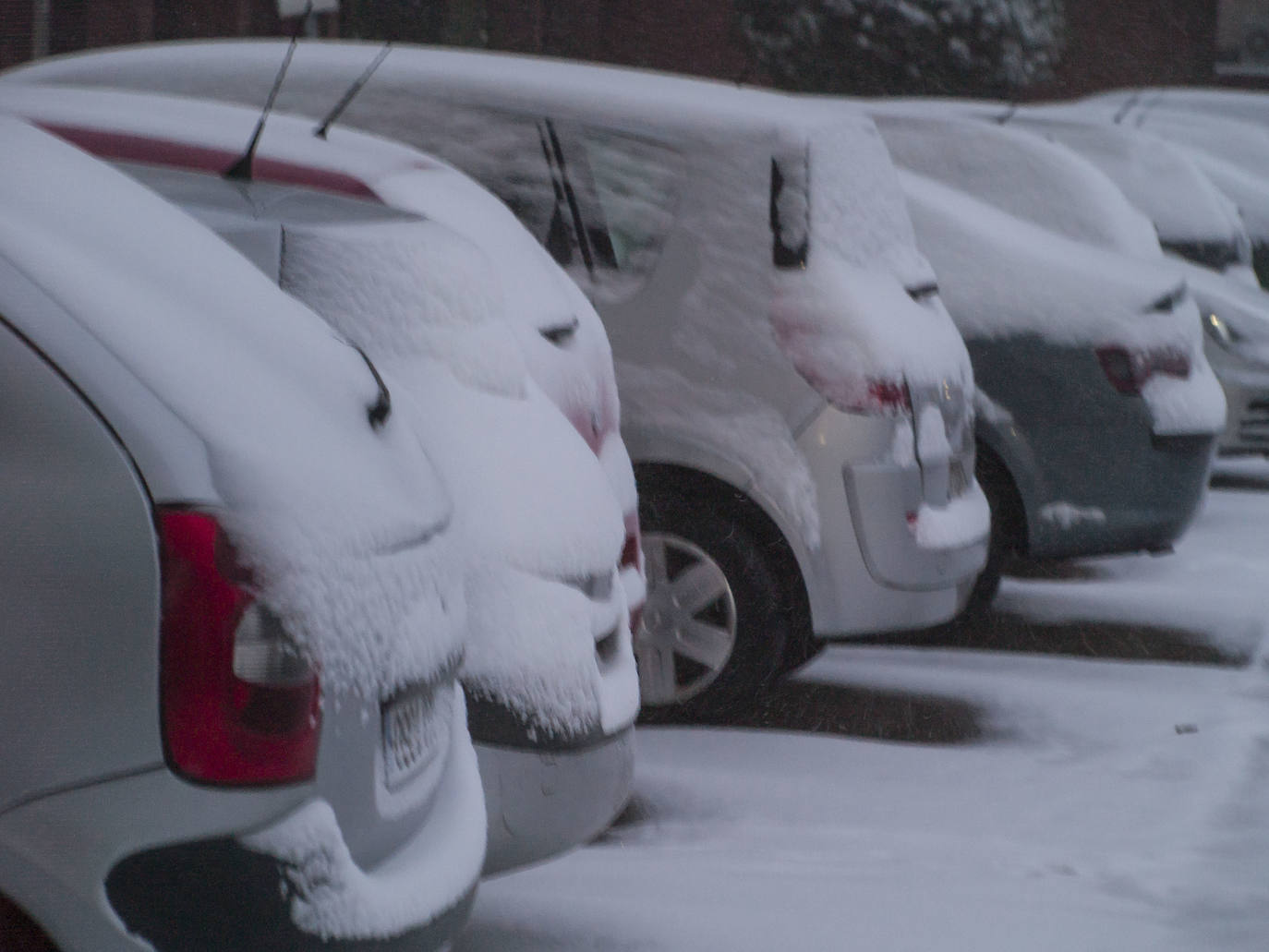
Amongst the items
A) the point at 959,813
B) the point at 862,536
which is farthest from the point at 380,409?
the point at 862,536

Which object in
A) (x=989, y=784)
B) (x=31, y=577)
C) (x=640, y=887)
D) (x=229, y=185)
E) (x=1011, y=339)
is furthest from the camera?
(x=1011, y=339)

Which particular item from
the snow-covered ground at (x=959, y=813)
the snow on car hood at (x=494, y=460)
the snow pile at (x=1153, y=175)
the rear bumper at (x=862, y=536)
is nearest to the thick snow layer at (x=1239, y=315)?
the snow pile at (x=1153, y=175)

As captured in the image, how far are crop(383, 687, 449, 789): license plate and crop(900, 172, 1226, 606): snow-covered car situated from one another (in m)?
4.24

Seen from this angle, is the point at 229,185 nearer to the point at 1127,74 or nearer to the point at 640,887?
the point at 640,887

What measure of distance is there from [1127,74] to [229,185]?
33.0 meters

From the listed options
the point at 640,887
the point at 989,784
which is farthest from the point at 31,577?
the point at 989,784

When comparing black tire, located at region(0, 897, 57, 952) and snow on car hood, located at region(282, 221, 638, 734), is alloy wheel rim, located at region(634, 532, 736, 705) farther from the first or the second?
black tire, located at region(0, 897, 57, 952)

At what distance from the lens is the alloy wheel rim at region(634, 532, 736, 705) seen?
5820mm

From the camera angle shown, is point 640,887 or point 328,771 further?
point 640,887

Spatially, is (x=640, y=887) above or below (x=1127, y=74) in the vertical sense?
above

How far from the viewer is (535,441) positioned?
395 centimetres

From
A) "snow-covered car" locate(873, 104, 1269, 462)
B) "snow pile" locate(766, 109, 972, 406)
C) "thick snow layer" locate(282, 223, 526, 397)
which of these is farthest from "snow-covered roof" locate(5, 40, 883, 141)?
"snow-covered car" locate(873, 104, 1269, 462)

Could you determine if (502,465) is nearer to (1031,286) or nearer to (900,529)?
(900,529)

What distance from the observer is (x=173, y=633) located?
261cm
